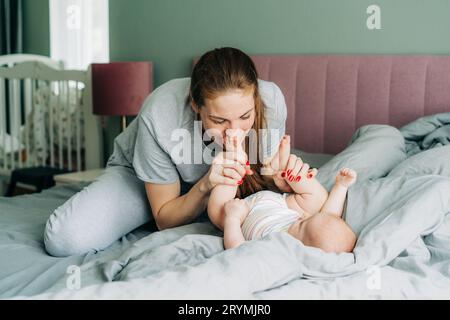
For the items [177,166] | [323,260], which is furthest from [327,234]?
[177,166]

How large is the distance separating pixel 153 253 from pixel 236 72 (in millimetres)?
492

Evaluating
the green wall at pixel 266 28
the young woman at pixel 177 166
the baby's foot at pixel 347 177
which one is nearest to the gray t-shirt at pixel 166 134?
the young woman at pixel 177 166

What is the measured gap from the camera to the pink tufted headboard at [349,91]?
6.79 ft

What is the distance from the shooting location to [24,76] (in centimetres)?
317

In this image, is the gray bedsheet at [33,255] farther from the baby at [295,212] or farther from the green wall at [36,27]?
the green wall at [36,27]

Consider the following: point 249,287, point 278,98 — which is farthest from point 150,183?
point 249,287

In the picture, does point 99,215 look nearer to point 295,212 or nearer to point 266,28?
point 295,212

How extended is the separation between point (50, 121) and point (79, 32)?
0.66 m

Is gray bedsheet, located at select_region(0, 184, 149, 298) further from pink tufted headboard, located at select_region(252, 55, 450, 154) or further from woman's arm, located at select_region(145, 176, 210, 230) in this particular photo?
pink tufted headboard, located at select_region(252, 55, 450, 154)

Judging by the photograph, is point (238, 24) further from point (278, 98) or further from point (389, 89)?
point (278, 98)

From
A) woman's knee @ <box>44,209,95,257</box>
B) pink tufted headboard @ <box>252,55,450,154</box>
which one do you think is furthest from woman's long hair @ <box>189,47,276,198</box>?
pink tufted headboard @ <box>252,55,450,154</box>

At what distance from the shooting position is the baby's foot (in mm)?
1441

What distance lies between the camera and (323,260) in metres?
1.17

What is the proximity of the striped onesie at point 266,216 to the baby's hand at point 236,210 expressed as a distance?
0.02 metres
